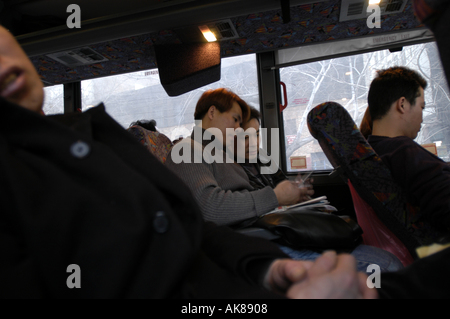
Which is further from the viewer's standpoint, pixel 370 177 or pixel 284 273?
pixel 370 177

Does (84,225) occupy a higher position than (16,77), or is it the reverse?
(16,77)

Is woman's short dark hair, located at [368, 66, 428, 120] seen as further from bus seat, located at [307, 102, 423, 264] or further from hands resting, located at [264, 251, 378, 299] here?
hands resting, located at [264, 251, 378, 299]

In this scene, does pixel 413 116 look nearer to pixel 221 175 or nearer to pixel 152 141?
pixel 221 175

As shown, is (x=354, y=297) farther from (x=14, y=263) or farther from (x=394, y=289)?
(x=14, y=263)

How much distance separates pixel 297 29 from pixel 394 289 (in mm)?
2280

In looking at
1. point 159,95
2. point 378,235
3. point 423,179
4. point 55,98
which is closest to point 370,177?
point 423,179

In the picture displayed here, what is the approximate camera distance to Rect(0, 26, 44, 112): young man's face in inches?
16.5

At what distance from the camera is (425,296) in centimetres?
40

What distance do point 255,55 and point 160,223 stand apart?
2.83m

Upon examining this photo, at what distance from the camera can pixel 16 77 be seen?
43 cm

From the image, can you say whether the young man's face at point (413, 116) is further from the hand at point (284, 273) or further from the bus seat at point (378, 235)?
the hand at point (284, 273)

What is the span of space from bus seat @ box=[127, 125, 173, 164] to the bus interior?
85cm

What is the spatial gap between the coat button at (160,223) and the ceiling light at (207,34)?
1.97 meters

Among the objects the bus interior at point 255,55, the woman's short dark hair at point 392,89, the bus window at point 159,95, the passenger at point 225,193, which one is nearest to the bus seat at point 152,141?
the passenger at point 225,193
